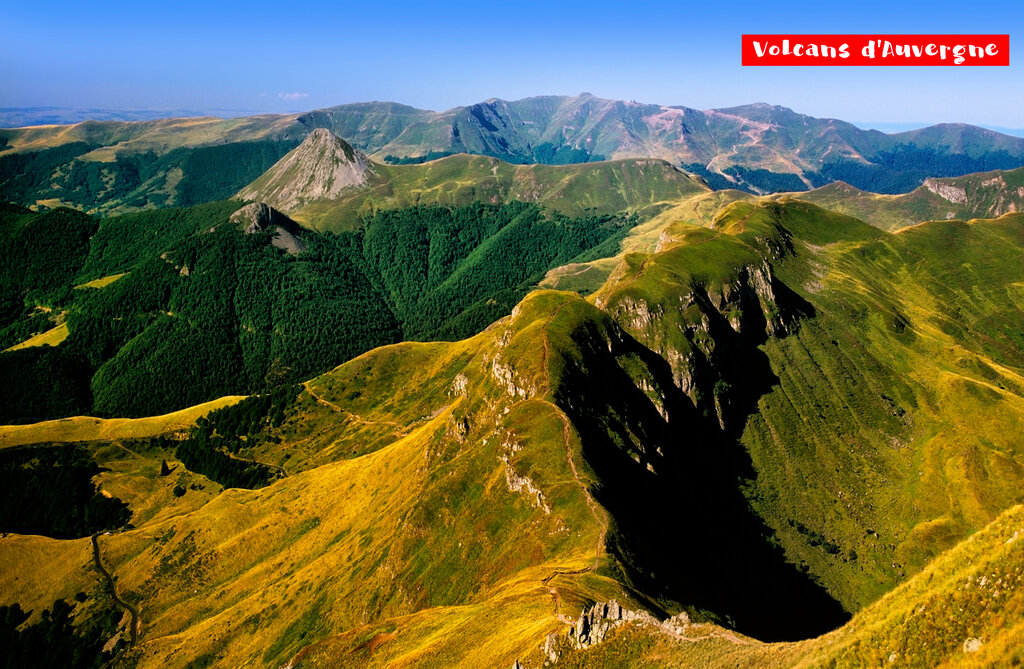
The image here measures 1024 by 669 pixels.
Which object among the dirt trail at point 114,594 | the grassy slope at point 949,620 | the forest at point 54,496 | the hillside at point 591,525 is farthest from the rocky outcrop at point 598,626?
the forest at point 54,496

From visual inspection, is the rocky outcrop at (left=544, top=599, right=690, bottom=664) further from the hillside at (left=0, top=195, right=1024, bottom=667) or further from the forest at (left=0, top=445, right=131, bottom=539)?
the forest at (left=0, top=445, right=131, bottom=539)

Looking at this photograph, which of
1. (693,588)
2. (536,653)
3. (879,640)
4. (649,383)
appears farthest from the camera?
(649,383)

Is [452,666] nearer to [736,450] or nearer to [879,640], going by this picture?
[879,640]

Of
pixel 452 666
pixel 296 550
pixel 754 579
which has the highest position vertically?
pixel 452 666

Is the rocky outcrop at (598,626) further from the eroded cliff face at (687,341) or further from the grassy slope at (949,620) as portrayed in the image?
the eroded cliff face at (687,341)

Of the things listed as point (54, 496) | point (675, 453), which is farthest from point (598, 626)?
point (54, 496)

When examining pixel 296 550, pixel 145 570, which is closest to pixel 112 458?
pixel 145 570

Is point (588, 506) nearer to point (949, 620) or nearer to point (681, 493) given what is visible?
→ point (681, 493)
